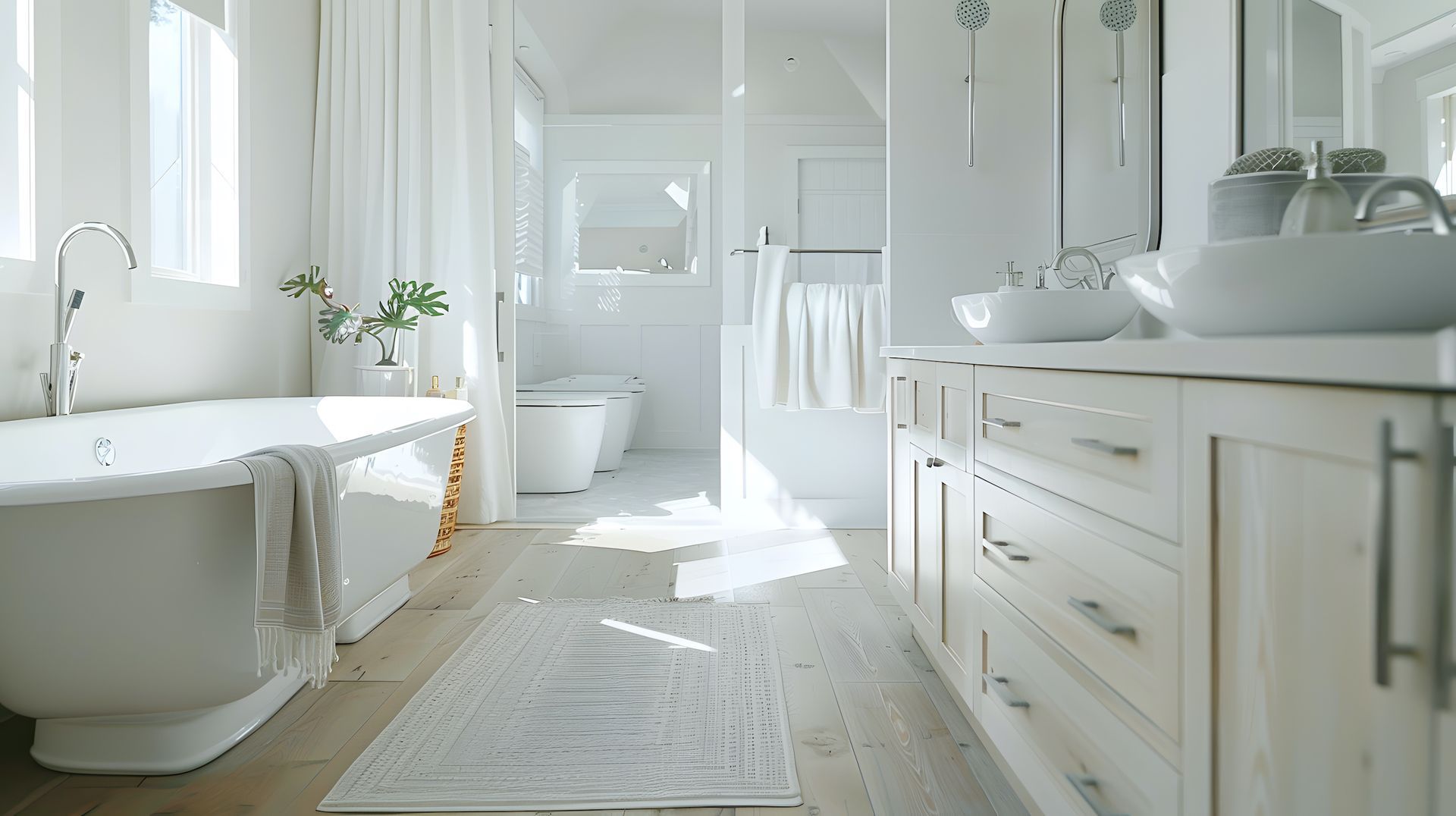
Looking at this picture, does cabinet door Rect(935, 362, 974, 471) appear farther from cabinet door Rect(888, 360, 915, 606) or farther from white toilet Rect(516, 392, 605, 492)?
white toilet Rect(516, 392, 605, 492)

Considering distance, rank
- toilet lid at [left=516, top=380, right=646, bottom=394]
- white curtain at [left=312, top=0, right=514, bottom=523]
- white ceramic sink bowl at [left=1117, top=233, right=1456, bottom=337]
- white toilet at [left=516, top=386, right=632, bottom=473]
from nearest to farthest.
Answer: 1. white ceramic sink bowl at [left=1117, top=233, right=1456, bottom=337]
2. white curtain at [left=312, top=0, right=514, bottom=523]
3. white toilet at [left=516, top=386, right=632, bottom=473]
4. toilet lid at [left=516, top=380, right=646, bottom=394]

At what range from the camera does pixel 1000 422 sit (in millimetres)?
1397

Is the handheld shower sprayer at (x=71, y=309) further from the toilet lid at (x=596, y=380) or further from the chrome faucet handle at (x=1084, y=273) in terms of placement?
the toilet lid at (x=596, y=380)

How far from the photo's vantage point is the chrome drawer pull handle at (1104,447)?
954 millimetres

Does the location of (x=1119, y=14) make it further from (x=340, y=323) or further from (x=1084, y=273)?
(x=340, y=323)

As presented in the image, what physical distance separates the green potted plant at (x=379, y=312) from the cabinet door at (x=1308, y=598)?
2808mm

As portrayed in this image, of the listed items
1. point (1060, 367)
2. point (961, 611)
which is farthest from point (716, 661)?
point (1060, 367)

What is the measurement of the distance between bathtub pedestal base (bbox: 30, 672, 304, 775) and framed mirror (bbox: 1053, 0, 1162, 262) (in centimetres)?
233

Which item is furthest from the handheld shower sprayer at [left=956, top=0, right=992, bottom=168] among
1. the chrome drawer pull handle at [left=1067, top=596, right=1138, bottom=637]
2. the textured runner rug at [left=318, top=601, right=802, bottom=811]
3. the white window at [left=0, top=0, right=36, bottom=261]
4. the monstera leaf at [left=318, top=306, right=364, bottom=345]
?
the white window at [left=0, top=0, right=36, bottom=261]

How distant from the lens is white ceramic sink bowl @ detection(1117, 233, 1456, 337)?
2.17ft

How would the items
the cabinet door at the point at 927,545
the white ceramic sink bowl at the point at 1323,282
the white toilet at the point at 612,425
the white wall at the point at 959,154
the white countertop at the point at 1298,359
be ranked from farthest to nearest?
1. the white toilet at the point at 612,425
2. the white wall at the point at 959,154
3. the cabinet door at the point at 927,545
4. the white ceramic sink bowl at the point at 1323,282
5. the white countertop at the point at 1298,359

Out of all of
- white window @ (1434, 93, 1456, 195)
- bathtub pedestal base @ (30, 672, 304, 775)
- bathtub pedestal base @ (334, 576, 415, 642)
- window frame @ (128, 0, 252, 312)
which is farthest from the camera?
window frame @ (128, 0, 252, 312)

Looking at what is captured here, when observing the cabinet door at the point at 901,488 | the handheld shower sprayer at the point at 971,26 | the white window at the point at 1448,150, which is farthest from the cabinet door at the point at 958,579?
the handheld shower sprayer at the point at 971,26

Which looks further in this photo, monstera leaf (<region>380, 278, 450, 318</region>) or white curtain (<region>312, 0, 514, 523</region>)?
white curtain (<region>312, 0, 514, 523</region>)
